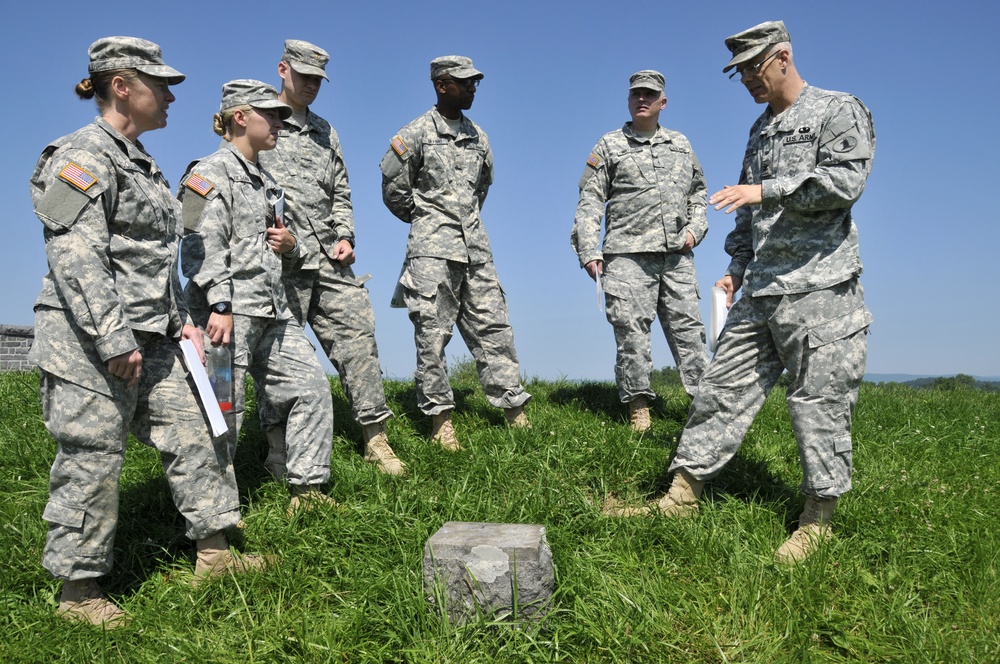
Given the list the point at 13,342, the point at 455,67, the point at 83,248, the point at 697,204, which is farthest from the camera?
the point at 13,342

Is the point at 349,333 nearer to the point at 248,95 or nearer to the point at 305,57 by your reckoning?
the point at 248,95

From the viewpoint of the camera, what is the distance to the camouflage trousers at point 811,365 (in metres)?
3.83

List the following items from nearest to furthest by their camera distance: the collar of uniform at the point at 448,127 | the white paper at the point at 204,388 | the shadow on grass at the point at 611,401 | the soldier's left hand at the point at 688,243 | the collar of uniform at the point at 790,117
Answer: the white paper at the point at 204,388, the collar of uniform at the point at 790,117, the collar of uniform at the point at 448,127, the soldier's left hand at the point at 688,243, the shadow on grass at the point at 611,401

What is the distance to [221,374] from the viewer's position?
3908mm

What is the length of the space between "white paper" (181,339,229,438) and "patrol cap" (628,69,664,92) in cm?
409

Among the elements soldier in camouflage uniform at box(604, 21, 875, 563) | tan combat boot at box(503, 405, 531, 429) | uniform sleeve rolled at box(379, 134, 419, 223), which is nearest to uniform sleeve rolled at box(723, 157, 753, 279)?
soldier in camouflage uniform at box(604, 21, 875, 563)

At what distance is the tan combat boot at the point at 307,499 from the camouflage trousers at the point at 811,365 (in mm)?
2227

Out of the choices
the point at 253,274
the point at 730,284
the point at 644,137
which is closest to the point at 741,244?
the point at 730,284

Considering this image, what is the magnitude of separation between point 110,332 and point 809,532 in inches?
134

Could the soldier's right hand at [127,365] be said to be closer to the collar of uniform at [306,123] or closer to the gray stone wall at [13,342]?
the collar of uniform at [306,123]

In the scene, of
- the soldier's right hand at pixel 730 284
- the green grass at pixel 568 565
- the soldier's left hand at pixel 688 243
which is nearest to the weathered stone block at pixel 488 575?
the green grass at pixel 568 565

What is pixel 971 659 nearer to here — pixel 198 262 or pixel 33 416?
pixel 198 262

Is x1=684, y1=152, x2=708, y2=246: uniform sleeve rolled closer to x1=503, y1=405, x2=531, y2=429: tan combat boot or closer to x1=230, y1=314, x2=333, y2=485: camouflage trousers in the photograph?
x1=503, y1=405, x2=531, y2=429: tan combat boot

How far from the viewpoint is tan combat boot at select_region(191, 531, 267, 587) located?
3.62 m
